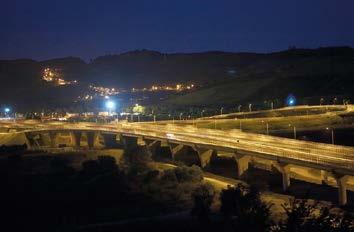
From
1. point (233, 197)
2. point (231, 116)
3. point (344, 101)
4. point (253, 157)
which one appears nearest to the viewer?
point (233, 197)

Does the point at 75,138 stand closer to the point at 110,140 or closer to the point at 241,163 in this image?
the point at 110,140

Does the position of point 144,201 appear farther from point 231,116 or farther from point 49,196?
point 231,116

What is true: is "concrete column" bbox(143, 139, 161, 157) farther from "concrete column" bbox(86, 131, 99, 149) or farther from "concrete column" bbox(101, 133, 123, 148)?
"concrete column" bbox(86, 131, 99, 149)

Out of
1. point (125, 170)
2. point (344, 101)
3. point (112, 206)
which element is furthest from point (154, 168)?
point (344, 101)

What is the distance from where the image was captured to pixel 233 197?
43875 millimetres

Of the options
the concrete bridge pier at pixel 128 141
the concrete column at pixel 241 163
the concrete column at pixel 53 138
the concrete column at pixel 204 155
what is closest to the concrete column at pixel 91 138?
the concrete column at pixel 53 138

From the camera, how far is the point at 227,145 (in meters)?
69.8

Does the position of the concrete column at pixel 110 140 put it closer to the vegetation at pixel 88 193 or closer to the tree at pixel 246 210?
the vegetation at pixel 88 193

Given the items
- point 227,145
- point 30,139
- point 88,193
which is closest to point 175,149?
point 227,145

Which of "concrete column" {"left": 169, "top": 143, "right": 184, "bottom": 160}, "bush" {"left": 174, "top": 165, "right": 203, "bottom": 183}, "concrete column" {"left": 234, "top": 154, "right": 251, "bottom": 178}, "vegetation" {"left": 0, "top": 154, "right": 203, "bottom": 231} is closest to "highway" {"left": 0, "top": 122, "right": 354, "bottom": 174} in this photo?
"concrete column" {"left": 234, "top": 154, "right": 251, "bottom": 178}

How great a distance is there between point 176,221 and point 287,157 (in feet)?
52.9

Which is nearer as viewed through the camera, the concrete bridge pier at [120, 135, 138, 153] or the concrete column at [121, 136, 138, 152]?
the concrete column at [121, 136, 138, 152]

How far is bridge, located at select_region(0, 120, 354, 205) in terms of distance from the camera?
178ft

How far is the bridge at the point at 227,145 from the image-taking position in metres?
54.2
